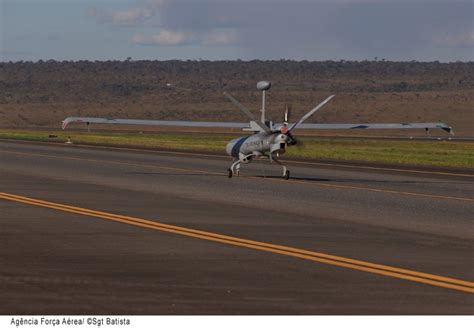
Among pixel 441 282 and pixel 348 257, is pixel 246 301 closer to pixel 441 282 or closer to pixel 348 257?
pixel 441 282

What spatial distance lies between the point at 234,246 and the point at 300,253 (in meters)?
1.26

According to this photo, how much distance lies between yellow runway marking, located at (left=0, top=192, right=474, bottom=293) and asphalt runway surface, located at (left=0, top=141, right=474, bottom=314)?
24 millimetres

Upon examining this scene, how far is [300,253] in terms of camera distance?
636 inches

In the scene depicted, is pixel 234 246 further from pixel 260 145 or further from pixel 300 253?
pixel 260 145

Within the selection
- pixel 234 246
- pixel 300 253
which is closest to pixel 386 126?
pixel 234 246

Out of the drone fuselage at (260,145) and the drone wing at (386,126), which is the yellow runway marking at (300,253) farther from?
the drone wing at (386,126)

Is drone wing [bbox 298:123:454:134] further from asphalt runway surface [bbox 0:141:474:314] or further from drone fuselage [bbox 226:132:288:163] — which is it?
asphalt runway surface [bbox 0:141:474:314]

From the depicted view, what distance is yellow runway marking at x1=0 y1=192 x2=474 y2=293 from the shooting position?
13492mm

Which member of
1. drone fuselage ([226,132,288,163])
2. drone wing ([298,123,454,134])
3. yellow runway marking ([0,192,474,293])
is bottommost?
yellow runway marking ([0,192,474,293])

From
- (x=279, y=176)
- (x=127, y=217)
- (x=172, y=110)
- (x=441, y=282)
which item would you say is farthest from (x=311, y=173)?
(x=172, y=110)

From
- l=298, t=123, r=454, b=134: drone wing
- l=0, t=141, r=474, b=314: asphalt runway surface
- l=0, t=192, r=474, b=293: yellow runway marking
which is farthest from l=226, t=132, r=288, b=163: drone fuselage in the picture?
l=0, t=192, r=474, b=293: yellow runway marking

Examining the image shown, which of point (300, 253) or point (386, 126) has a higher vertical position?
point (386, 126)

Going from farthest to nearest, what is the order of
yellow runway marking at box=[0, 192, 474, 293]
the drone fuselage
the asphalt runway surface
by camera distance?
the drone fuselage
yellow runway marking at box=[0, 192, 474, 293]
the asphalt runway surface

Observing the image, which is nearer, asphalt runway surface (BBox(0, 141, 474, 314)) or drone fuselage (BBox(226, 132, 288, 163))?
asphalt runway surface (BBox(0, 141, 474, 314))
